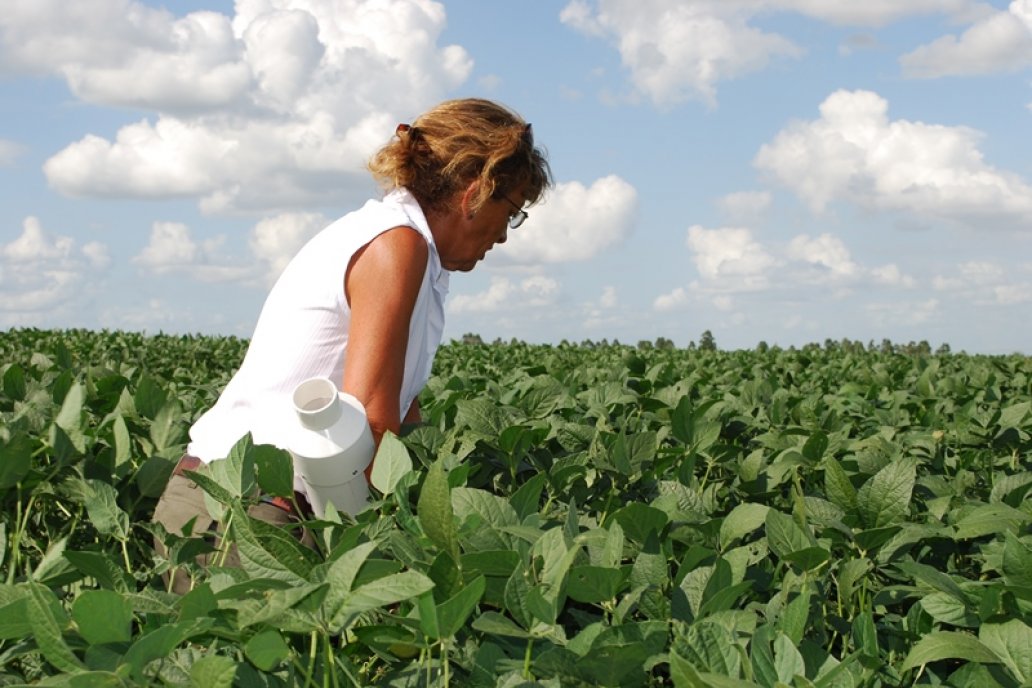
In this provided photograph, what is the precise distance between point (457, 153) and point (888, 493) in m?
1.84

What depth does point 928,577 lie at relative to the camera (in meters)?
1.85

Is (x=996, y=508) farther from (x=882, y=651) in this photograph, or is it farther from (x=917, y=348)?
(x=917, y=348)

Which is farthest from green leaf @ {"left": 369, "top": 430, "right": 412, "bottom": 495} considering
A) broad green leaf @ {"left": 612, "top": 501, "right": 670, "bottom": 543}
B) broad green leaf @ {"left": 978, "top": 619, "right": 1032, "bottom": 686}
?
broad green leaf @ {"left": 978, "top": 619, "right": 1032, "bottom": 686}

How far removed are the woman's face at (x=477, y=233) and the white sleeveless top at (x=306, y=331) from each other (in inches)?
10.9

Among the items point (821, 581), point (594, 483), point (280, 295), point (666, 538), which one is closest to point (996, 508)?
point (821, 581)

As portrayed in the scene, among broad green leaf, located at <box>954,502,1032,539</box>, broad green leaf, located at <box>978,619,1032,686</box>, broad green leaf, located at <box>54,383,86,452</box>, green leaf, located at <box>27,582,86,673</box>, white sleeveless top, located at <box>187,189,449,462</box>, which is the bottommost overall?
broad green leaf, located at <box>978,619,1032,686</box>

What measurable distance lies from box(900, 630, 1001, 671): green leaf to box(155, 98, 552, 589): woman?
1.60m

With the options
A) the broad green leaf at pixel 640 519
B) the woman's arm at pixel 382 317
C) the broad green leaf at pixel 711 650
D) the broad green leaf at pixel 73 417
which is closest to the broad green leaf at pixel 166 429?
the broad green leaf at pixel 73 417

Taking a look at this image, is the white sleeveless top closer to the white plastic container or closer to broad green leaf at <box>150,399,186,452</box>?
broad green leaf at <box>150,399,186,452</box>

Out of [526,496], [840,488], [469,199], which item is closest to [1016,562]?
[840,488]

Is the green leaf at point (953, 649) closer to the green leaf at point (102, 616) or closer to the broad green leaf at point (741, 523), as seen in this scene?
the broad green leaf at point (741, 523)

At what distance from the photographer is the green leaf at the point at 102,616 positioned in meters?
1.39

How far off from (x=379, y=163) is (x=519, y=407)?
943mm

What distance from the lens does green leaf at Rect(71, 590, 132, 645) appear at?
1391 mm
